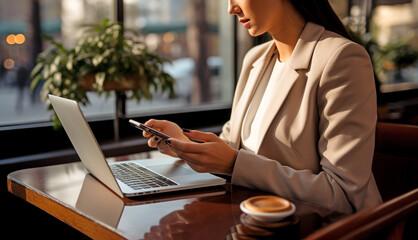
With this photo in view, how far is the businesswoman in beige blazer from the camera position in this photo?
1396 mm

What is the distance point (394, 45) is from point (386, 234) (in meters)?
4.71

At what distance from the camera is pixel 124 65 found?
252 cm

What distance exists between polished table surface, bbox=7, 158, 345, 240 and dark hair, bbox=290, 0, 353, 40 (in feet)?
2.11

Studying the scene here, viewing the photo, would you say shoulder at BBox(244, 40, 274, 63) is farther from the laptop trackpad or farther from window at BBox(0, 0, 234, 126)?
window at BBox(0, 0, 234, 126)

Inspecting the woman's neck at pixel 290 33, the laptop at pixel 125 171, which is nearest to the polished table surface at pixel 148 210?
the laptop at pixel 125 171

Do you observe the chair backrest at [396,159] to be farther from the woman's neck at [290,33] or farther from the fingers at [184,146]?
the fingers at [184,146]

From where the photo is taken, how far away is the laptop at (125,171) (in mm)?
1340

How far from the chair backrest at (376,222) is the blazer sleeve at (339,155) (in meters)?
0.30

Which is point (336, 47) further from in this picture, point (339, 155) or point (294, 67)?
point (339, 155)

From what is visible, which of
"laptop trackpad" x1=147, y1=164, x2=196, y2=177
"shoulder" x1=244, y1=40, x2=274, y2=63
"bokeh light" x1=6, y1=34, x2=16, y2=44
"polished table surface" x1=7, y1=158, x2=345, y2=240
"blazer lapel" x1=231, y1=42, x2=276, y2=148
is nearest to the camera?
"polished table surface" x1=7, y1=158, x2=345, y2=240

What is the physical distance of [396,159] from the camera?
5.94ft

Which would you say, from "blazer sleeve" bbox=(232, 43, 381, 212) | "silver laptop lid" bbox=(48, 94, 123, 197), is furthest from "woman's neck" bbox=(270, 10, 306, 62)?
"silver laptop lid" bbox=(48, 94, 123, 197)

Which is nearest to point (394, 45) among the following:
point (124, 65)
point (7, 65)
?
point (124, 65)

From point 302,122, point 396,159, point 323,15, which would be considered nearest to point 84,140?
point 302,122
